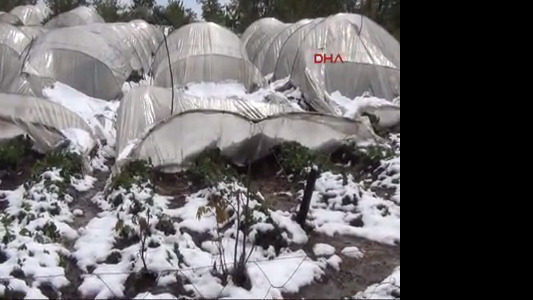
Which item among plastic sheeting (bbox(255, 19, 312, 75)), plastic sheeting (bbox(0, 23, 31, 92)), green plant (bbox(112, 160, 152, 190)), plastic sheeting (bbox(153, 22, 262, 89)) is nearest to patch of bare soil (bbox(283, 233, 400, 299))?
green plant (bbox(112, 160, 152, 190))

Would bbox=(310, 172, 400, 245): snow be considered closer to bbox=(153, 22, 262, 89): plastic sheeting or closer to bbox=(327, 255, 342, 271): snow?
bbox=(327, 255, 342, 271): snow

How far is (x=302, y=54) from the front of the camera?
26.5 ft

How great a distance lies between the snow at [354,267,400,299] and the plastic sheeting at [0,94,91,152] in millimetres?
3500

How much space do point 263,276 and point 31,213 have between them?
6.26ft

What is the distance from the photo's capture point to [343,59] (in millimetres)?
7730

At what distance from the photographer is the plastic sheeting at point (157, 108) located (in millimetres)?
6059

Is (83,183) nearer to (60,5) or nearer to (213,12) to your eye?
(213,12)

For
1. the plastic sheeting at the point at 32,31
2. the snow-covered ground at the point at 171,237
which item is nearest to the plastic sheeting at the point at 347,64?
the snow-covered ground at the point at 171,237

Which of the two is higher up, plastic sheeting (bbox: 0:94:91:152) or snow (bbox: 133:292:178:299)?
plastic sheeting (bbox: 0:94:91:152)

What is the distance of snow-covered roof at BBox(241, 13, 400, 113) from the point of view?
752cm

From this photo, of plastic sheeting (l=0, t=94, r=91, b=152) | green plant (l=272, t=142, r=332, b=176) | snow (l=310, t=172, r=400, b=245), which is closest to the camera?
snow (l=310, t=172, r=400, b=245)

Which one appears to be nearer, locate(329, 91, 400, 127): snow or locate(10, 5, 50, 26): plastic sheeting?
locate(329, 91, 400, 127): snow
